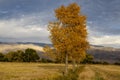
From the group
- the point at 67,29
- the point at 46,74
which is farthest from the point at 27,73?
the point at 67,29

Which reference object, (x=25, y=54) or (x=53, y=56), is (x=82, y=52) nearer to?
(x=53, y=56)

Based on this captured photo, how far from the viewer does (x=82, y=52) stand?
193 feet

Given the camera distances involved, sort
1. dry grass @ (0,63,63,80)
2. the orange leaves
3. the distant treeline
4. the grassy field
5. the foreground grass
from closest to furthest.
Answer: the foreground grass → the grassy field → dry grass @ (0,63,63,80) → the orange leaves → the distant treeline

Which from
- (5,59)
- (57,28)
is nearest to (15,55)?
(5,59)

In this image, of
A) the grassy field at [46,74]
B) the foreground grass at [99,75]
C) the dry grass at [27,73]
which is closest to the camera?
the foreground grass at [99,75]

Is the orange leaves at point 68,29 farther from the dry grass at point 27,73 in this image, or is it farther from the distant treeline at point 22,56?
the distant treeline at point 22,56

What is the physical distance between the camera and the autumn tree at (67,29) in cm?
4803

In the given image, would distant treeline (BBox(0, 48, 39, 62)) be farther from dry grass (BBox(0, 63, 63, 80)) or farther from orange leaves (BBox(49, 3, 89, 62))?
orange leaves (BBox(49, 3, 89, 62))

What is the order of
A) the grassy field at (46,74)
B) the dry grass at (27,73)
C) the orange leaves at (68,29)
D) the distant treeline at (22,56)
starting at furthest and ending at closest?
1. the distant treeline at (22,56)
2. the orange leaves at (68,29)
3. the dry grass at (27,73)
4. the grassy field at (46,74)

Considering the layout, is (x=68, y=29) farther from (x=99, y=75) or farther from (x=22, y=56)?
(x=22, y=56)

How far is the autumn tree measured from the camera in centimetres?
4803

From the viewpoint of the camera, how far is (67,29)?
4878cm

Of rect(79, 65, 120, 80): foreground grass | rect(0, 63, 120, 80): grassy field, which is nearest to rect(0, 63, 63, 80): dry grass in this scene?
rect(0, 63, 120, 80): grassy field

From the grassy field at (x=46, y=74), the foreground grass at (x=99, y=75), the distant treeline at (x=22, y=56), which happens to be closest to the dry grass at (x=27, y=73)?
the grassy field at (x=46, y=74)
